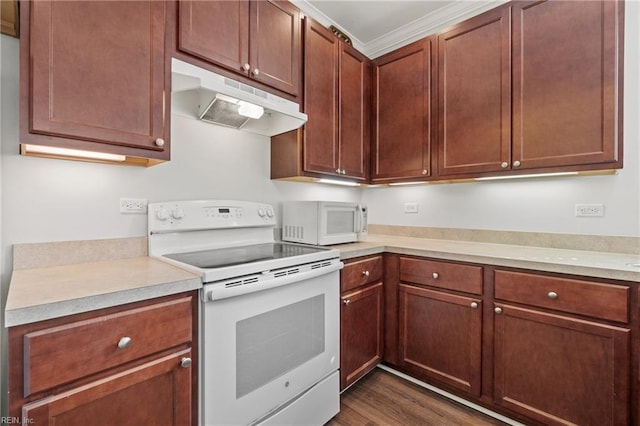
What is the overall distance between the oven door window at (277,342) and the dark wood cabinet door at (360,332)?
260 millimetres

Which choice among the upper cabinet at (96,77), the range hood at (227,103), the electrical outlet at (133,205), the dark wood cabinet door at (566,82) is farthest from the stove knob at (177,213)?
the dark wood cabinet door at (566,82)

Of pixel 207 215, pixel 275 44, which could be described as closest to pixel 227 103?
pixel 275 44

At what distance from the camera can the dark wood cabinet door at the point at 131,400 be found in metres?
0.84

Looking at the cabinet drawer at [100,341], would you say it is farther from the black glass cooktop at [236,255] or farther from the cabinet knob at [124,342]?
the black glass cooktop at [236,255]

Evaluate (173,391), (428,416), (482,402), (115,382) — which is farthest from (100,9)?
(482,402)

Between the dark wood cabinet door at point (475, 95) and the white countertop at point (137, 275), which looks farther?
the dark wood cabinet door at point (475, 95)

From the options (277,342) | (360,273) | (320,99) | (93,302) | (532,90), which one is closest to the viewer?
(93,302)

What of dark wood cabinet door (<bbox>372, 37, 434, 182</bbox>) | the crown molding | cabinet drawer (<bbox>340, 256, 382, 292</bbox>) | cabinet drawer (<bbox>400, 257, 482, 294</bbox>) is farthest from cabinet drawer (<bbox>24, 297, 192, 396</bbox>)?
the crown molding

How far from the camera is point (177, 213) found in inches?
63.4

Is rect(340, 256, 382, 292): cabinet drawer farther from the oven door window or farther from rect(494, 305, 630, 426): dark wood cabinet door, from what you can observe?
rect(494, 305, 630, 426): dark wood cabinet door

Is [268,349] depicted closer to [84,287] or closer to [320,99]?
[84,287]

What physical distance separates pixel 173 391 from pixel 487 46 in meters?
2.52

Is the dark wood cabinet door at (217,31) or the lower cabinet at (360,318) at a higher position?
the dark wood cabinet door at (217,31)

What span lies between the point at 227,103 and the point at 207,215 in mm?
639
